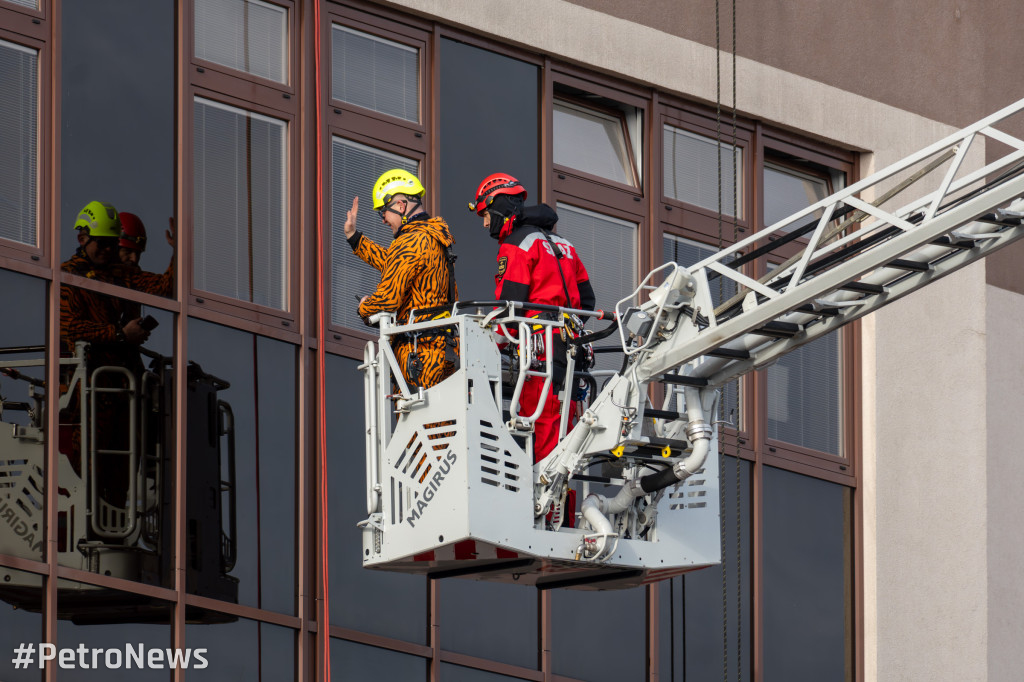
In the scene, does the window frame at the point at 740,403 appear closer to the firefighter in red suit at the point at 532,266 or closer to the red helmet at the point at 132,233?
the firefighter in red suit at the point at 532,266

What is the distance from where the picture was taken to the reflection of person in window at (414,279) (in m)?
15.6

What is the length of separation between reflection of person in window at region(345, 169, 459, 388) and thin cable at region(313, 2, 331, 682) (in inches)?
85.5

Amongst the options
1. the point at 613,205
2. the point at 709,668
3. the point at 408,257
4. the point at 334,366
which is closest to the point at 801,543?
the point at 709,668

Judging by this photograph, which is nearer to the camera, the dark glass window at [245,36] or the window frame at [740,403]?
the dark glass window at [245,36]

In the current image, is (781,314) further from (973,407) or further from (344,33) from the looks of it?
(973,407)

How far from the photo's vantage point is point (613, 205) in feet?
68.2

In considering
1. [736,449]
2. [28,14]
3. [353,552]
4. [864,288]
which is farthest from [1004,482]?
[28,14]

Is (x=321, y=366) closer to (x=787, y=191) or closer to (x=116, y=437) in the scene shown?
(x=116, y=437)

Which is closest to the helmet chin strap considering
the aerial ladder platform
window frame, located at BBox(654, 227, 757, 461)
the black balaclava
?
the black balaclava

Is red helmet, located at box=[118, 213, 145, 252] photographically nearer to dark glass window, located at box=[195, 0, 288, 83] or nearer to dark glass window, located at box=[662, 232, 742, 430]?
dark glass window, located at box=[195, 0, 288, 83]

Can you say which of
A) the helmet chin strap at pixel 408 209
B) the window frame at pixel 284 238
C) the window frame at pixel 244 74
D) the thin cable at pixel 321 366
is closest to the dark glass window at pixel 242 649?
the thin cable at pixel 321 366

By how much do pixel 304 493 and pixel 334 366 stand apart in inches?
46.7

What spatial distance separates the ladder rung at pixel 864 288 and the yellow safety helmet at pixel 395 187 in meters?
3.40

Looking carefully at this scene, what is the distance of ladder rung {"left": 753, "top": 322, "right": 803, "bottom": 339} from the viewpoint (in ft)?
50.0
